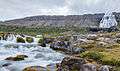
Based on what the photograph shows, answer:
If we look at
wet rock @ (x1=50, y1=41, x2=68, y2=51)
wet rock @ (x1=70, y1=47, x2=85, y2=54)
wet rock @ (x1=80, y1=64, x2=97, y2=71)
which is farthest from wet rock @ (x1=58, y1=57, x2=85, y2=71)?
wet rock @ (x1=50, y1=41, x2=68, y2=51)

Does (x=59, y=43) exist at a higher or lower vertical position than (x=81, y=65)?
lower

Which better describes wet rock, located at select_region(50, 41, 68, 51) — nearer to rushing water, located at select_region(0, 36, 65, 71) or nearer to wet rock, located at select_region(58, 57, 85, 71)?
rushing water, located at select_region(0, 36, 65, 71)

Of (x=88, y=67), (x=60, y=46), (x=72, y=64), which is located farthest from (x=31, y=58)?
(x=60, y=46)

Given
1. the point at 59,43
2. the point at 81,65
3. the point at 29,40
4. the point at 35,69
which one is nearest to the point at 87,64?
the point at 81,65

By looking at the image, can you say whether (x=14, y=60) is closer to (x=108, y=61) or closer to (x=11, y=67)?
(x=11, y=67)

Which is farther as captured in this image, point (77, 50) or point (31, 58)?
point (77, 50)

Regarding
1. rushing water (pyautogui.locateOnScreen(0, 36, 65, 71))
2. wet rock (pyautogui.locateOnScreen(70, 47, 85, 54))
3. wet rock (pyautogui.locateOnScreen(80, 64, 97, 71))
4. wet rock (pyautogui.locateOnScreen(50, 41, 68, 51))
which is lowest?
wet rock (pyautogui.locateOnScreen(50, 41, 68, 51))

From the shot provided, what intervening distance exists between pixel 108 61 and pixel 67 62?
8959 mm

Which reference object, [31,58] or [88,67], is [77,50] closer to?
[31,58]

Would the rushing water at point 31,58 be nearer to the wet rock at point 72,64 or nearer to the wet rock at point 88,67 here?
the wet rock at point 72,64

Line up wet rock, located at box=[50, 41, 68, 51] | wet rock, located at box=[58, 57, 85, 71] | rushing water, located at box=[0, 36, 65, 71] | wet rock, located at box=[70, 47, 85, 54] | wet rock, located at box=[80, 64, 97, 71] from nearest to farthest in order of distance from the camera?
wet rock, located at box=[80, 64, 97, 71]
wet rock, located at box=[58, 57, 85, 71]
rushing water, located at box=[0, 36, 65, 71]
wet rock, located at box=[70, 47, 85, 54]
wet rock, located at box=[50, 41, 68, 51]

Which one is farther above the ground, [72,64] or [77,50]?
[72,64]

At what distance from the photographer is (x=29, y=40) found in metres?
98.7

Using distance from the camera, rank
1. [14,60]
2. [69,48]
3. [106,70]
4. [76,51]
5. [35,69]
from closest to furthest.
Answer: [106,70], [35,69], [14,60], [76,51], [69,48]
